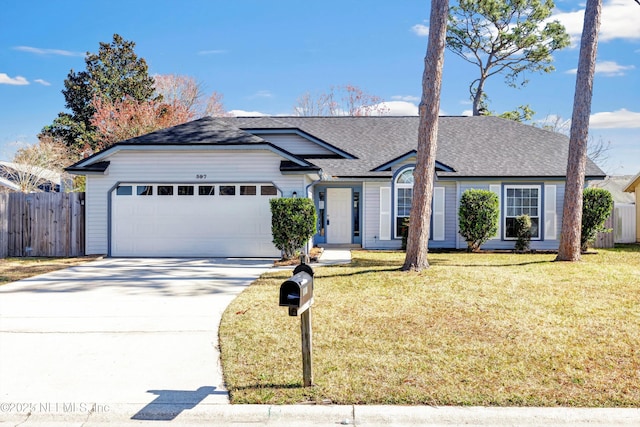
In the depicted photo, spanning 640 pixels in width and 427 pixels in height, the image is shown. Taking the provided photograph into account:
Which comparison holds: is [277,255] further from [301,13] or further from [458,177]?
[301,13]

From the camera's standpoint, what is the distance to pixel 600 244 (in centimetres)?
2028

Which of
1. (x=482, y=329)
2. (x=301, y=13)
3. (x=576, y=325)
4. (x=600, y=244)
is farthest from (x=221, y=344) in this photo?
(x=301, y=13)

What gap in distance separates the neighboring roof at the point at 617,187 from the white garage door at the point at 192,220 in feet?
91.8

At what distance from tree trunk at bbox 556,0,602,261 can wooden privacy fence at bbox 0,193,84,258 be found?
48.3 feet

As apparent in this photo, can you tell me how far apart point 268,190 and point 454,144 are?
9.37 meters

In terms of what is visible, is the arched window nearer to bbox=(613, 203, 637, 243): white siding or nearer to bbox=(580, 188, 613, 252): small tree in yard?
bbox=(580, 188, 613, 252): small tree in yard

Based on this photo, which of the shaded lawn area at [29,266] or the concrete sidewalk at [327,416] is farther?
the shaded lawn area at [29,266]

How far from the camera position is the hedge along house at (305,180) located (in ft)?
51.3

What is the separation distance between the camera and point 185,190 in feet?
52.0

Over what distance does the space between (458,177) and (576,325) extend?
12149 mm

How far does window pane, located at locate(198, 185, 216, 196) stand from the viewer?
1578cm

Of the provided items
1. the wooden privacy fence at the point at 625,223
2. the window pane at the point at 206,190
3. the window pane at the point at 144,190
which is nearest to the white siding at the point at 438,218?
the window pane at the point at 206,190

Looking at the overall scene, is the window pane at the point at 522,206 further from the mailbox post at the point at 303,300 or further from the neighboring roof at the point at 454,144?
the mailbox post at the point at 303,300

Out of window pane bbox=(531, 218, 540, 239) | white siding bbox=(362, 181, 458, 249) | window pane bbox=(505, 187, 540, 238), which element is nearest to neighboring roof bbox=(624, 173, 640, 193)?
window pane bbox=(505, 187, 540, 238)
